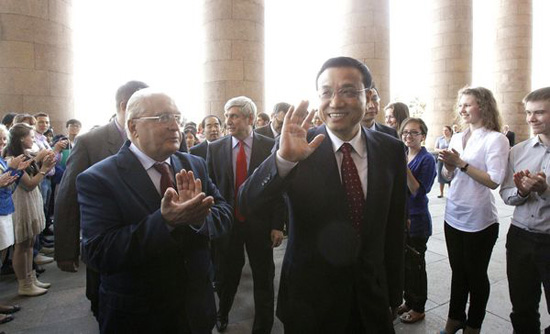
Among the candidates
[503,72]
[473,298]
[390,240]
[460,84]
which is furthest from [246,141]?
[503,72]

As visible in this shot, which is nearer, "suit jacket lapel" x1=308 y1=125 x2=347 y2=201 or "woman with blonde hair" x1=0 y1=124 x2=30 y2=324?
"suit jacket lapel" x1=308 y1=125 x2=347 y2=201

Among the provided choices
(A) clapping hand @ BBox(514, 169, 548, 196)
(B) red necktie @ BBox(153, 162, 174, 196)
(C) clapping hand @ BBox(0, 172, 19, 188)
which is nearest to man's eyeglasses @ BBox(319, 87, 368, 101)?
(B) red necktie @ BBox(153, 162, 174, 196)

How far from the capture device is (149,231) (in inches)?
61.3

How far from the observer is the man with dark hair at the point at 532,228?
2.42m

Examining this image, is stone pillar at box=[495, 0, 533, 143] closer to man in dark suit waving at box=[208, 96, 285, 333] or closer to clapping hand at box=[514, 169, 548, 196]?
clapping hand at box=[514, 169, 548, 196]

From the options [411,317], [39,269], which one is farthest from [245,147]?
[39,269]

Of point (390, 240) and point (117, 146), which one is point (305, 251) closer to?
point (390, 240)

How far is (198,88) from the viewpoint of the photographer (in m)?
7.48

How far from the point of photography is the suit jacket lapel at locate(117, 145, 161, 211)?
178cm

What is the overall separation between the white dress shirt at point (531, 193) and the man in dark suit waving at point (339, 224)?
1.35m

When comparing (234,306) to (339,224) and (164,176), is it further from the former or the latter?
(339,224)

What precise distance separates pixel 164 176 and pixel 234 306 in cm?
227

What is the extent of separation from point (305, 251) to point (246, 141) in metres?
A: 2.08

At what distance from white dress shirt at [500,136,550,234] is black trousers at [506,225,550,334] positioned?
0.08 m
